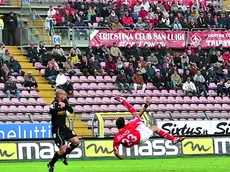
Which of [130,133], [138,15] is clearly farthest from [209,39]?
[130,133]

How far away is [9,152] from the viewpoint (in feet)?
92.6

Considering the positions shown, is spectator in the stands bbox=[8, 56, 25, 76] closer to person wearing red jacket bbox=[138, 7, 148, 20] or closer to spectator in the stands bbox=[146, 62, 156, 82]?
spectator in the stands bbox=[146, 62, 156, 82]

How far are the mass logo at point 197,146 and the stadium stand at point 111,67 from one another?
543 cm

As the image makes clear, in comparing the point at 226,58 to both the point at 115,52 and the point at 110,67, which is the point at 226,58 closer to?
the point at 115,52

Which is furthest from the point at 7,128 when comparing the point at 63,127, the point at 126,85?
the point at 63,127

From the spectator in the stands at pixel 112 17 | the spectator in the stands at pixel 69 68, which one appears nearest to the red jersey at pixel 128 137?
the spectator in the stands at pixel 69 68

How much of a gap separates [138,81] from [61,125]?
18958 mm

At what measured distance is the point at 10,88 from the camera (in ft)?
122

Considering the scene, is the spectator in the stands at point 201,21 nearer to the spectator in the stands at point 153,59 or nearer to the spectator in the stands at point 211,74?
the spectator in the stands at point 211,74

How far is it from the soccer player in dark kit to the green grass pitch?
1.30 metres

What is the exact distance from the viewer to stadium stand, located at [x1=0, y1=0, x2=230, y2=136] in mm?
38531

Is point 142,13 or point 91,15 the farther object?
point 142,13

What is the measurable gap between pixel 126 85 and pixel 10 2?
26.6 feet

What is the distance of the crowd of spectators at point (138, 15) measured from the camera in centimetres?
4250
